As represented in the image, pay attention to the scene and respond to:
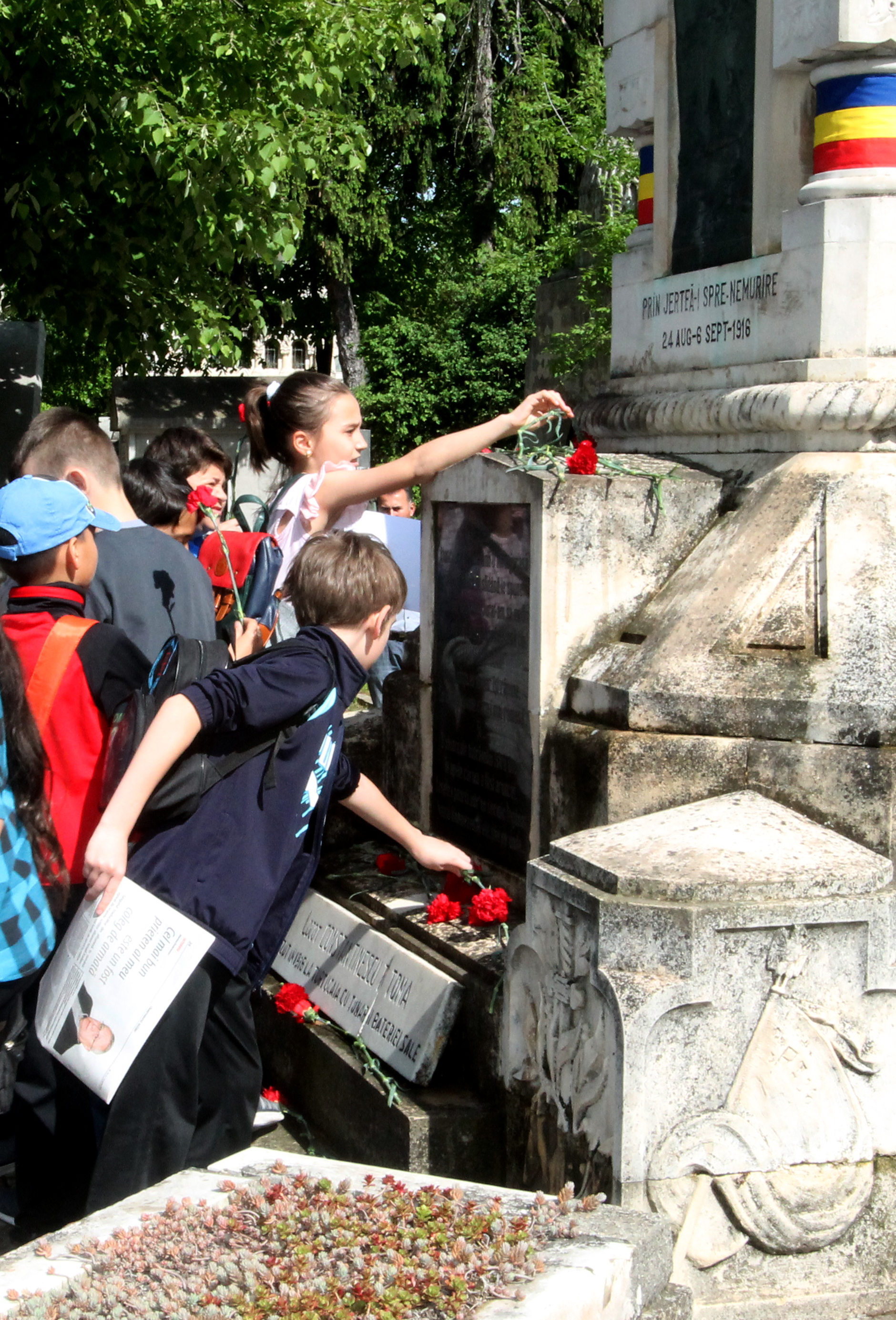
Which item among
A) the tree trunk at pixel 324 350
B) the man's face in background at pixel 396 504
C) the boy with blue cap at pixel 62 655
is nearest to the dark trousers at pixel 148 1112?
the boy with blue cap at pixel 62 655

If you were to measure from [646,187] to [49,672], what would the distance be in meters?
2.59

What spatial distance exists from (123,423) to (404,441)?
10028 millimetres

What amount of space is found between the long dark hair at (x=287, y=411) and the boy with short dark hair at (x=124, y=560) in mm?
461

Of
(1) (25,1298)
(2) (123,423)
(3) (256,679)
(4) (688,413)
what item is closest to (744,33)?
(4) (688,413)

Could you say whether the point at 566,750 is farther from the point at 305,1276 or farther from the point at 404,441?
the point at 404,441

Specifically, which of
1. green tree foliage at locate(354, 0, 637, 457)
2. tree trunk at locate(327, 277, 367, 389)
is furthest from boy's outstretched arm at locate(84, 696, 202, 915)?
tree trunk at locate(327, 277, 367, 389)

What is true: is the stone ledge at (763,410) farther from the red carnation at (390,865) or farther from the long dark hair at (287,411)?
the red carnation at (390,865)

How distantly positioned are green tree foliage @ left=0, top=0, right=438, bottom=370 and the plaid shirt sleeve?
217 inches

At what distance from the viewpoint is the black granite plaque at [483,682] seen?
3.61m

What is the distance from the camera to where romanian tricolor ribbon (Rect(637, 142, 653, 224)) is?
4.31 meters

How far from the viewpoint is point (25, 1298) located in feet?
6.15

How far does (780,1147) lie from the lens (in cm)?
262

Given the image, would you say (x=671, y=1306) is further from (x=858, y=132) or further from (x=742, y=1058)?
(x=858, y=132)

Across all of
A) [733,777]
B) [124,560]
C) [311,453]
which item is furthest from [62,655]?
[733,777]
